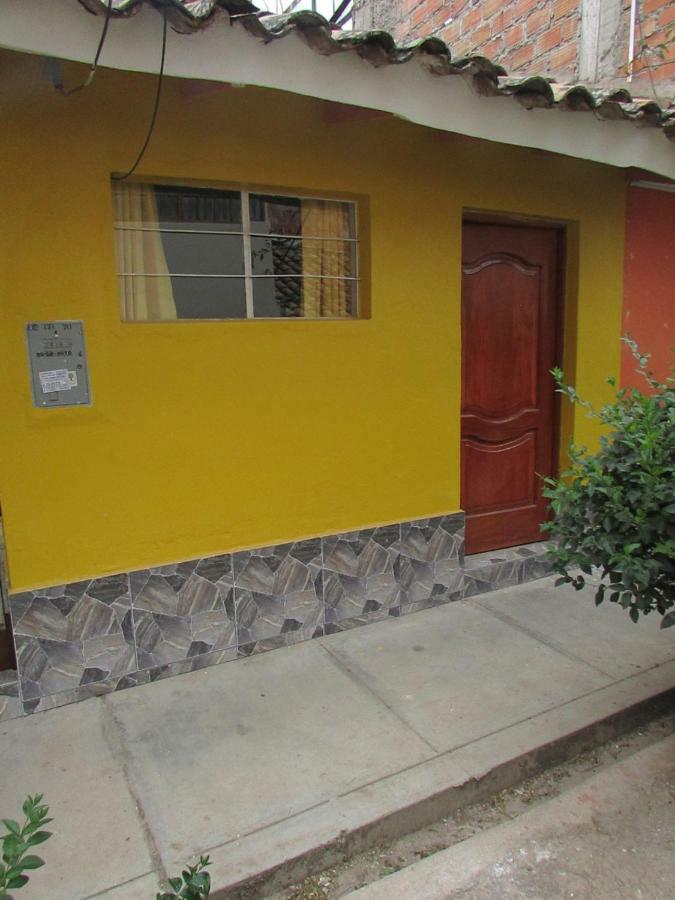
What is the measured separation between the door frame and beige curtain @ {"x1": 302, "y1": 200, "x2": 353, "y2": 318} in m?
1.38

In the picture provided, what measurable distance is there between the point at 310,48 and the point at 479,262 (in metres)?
2.09

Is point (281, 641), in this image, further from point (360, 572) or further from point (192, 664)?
point (360, 572)

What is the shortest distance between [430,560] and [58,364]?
2.50 meters

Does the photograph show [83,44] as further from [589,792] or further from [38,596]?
[589,792]

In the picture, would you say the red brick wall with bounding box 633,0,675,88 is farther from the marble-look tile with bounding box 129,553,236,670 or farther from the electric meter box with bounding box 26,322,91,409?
the marble-look tile with bounding box 129,553,236,670

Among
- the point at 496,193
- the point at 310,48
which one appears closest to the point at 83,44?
the point at 310,48

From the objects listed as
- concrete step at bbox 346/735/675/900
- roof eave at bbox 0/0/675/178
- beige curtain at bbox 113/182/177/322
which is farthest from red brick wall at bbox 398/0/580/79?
concrete step at bbox 346/735/675/900

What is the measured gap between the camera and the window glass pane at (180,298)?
3.31 meters

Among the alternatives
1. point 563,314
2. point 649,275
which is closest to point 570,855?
point 563,314

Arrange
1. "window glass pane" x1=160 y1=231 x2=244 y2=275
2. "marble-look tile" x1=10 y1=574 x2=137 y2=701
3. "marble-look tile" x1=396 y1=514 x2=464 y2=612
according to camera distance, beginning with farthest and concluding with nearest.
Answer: "marble-look tile" x1=396 y1=514 x2=464 y2=612 → "window glass pane" x1=160 y1=231 x2=244 y2=275 → "marble-look tile" x1=10 y1=574 x2=137 y2=701

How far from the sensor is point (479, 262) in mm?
4395

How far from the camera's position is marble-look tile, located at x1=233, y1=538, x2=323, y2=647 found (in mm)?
3602

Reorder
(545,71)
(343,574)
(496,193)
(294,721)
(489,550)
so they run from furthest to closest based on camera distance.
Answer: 1. (545,71)
2. (489,550)
3. (496,193)
4. (343,574)
5. (294,721)

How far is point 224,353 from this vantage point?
3396 mm
